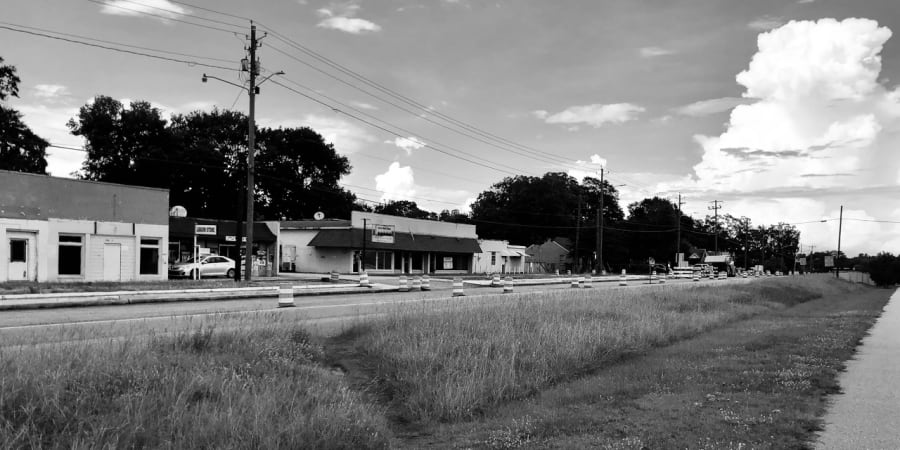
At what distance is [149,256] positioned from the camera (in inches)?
1286

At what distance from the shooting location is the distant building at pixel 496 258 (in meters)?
68.9

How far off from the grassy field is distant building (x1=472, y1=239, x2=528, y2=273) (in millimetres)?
54598

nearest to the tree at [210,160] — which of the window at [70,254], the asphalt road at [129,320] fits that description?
the window at [70,254]

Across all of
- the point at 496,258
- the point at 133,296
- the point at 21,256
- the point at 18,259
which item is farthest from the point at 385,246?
the point at 133,296

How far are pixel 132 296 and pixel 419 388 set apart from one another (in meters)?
16.3

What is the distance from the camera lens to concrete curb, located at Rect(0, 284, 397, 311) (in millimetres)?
18000

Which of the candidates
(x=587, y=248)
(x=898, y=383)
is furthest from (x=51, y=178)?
(x=587, y=248)

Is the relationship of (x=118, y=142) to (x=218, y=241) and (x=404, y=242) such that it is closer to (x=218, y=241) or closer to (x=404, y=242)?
(x=218, y=241)

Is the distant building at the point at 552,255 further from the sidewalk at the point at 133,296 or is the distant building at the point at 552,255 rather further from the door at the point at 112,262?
the sidewalk at the point at 133,296

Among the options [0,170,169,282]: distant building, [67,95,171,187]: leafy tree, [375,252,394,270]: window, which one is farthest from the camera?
[67,95,171,187]: leafy tree

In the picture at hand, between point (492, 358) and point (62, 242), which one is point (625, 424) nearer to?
point (492, 358)

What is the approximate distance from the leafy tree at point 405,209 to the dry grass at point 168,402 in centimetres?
10153

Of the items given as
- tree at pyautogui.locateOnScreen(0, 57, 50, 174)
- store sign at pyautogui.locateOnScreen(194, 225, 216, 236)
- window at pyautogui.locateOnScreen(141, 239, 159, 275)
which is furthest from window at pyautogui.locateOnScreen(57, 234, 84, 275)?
tree at pyautogui.locateOnScreen(0, 57, 50, 174)

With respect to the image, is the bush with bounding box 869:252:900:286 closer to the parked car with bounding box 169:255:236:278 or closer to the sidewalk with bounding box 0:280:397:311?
the sidewalk with bounding box 0:280:397:311
